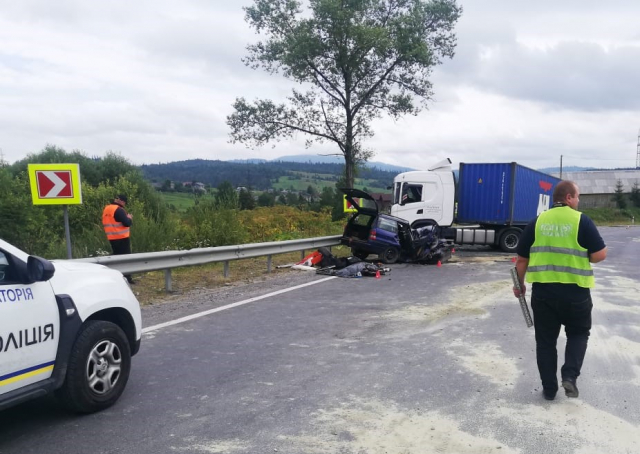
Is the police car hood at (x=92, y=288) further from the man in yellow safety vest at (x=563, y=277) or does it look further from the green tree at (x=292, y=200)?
the green tree at (x=292, y=200)

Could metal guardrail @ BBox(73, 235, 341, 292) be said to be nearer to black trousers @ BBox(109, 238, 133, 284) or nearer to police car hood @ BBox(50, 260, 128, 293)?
black trousers @ BBox(109, 238, 133, 284)

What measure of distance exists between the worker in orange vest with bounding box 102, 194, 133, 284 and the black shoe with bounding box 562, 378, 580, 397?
8068mm

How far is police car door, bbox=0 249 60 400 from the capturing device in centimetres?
330

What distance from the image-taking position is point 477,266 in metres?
14.4

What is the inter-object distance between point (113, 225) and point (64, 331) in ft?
22.4

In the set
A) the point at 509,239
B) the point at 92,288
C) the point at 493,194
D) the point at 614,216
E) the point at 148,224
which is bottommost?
the point at 614,216

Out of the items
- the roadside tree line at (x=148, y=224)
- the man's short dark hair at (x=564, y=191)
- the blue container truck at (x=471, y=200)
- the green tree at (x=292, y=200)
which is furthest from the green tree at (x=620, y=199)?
the man's short dark hair at (x=564, y=191)

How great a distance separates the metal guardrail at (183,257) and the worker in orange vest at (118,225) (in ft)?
3.90

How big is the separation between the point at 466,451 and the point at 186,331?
13.3ft

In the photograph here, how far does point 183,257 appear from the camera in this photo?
9.88 metres

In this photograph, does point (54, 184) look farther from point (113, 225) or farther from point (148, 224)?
point (148, 224)

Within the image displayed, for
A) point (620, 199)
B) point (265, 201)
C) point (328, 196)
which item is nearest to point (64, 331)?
point (265, 201)

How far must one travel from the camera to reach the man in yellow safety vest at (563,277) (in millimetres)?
4250

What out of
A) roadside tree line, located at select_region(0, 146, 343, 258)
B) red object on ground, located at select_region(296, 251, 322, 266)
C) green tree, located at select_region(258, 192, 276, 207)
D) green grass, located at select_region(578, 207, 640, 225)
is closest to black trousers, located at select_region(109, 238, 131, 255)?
roadside tree line, located at select_region(0, 146, 343, 258)
